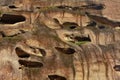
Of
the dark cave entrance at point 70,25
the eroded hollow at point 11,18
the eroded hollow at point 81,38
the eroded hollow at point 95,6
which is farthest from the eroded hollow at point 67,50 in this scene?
the eroded hollow at point 95,6

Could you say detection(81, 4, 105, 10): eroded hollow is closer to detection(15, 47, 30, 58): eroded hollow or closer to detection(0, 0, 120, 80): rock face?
detection(0, 0, 120, 80): rock face

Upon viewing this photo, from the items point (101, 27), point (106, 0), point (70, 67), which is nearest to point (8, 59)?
point (70, 67)

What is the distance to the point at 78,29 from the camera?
30.9m

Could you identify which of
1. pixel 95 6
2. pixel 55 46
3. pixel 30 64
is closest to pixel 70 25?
pixel 95 6

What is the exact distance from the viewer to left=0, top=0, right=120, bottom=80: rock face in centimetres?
2489

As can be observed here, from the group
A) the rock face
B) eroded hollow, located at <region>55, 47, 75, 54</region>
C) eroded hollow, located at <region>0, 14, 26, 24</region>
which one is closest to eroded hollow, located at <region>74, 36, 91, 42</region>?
the rock face

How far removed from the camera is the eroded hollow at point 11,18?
31812mm

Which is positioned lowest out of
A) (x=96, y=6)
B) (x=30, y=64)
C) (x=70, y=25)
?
(x=30, y=64)

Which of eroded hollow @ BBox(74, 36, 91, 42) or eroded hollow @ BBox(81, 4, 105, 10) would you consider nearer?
eroded hollow @ BBox(74, 36, 91, 42)

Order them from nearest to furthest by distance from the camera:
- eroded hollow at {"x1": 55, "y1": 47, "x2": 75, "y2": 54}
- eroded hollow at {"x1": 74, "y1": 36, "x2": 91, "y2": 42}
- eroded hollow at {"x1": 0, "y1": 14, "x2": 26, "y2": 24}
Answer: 1. eroded hollow at {"x1": 55, "y1": 47, "x2": 75, "y2": 54}
2. eroded hollow at {"x1": 74, "y1": 36, "x2": 91, "y2": 42}
3. eroded hollow at {"x1": 0, "y1": 14, "x2": 26, "y2": 24}

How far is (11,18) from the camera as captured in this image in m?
32.4

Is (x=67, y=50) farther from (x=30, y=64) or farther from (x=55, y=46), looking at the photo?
(x=30, y=64)

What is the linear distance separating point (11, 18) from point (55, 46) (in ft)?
24.1

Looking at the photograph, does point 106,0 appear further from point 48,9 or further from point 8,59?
point 8,59
